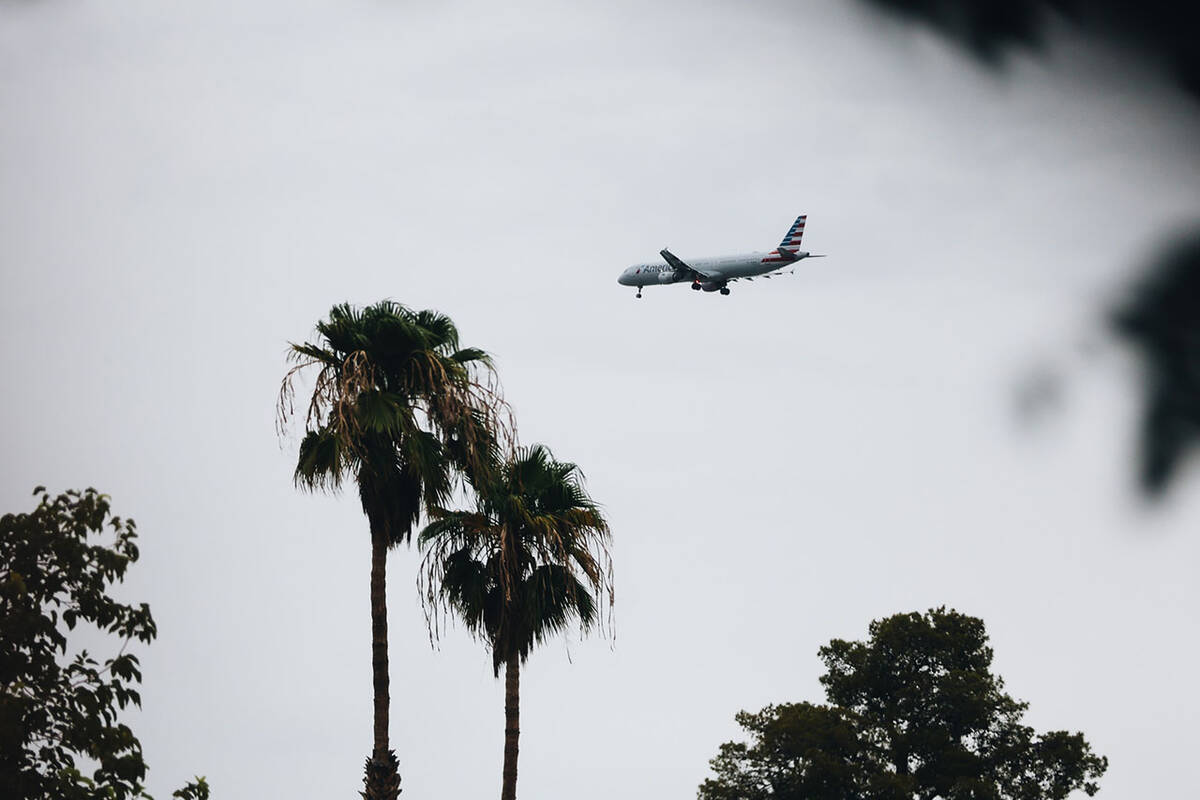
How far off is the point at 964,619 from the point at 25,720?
167 feet

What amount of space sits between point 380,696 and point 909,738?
1497 inches

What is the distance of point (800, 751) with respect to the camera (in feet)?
201

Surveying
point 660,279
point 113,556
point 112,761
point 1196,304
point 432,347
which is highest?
point 660,279

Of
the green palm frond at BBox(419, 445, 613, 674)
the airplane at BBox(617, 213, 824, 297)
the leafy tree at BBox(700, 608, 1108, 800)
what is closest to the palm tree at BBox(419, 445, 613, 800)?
the green palm frond at BBox(419, 445, 613, 674)

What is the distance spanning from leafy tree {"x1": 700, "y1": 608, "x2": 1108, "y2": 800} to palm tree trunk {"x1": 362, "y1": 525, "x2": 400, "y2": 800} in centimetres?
3458

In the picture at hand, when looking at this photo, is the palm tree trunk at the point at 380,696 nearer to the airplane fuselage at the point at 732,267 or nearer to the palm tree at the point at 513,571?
the palm tree at the point at 513,571

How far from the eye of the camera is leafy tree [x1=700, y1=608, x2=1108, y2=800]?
61.1m

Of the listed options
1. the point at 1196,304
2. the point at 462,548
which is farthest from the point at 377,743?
the point at 1196,304

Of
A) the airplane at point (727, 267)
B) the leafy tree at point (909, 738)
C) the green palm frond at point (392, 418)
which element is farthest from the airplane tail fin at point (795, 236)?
the green palm frond at point (392, 418)

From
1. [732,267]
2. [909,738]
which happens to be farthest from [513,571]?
[732,267]

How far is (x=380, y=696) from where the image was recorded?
93.2 feet

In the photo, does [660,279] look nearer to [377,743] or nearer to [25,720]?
[377,743]

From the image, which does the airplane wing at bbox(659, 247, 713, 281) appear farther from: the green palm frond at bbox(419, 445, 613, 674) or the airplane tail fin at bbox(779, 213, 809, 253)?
the green palm frond at bbox(419, 445, 613, 674)

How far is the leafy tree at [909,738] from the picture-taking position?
200 feet
